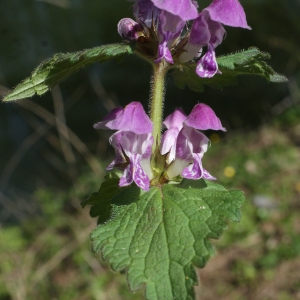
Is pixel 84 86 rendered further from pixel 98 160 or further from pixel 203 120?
pixel 203 120

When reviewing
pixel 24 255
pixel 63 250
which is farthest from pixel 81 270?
pixel 24 255

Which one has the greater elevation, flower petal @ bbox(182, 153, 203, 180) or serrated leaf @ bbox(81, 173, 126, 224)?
flower petal @ bbox(182, 153, 203, 180)

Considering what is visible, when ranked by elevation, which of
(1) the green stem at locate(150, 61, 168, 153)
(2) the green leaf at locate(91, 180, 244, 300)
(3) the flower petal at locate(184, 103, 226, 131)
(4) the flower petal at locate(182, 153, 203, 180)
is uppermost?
(1) the green stem at locate(150, 61, 168, 153)

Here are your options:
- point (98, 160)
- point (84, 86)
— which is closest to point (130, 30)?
point (98, 160)

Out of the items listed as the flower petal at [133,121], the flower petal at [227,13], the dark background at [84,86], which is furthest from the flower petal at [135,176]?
the dark background at [84,86]

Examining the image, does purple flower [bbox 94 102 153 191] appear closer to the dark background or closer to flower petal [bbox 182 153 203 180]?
flower petal [bbox 182 153 203 180]

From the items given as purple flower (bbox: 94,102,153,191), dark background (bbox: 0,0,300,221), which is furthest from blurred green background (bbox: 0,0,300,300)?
purple flower (bbox: 94,102,153,191)

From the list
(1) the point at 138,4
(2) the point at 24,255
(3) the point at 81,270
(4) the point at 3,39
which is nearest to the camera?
(1) the point at 138,4

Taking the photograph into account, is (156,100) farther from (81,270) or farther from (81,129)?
(81,129)
